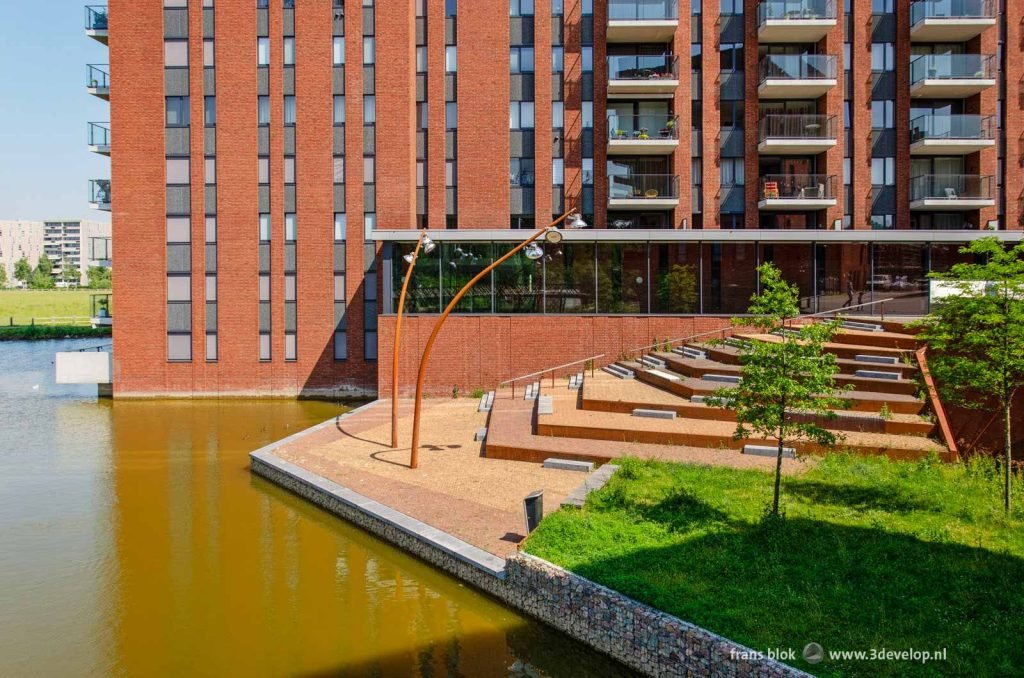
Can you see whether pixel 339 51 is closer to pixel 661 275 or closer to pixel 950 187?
pixel 661 275

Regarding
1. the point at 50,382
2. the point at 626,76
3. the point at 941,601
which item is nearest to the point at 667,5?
the point at 626,76

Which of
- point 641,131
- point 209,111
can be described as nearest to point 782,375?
point 641,131

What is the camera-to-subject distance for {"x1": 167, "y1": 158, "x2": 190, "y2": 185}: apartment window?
32188 mm

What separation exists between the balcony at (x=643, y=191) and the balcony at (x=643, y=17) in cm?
587

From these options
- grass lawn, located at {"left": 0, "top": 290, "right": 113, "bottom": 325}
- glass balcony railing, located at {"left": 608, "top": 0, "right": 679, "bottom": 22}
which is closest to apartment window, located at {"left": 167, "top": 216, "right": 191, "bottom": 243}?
glass balcony railing, located at {"left": 608, "top": 0, "right": 679, "bottom": 22}

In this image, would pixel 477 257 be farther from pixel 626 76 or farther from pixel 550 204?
pixel 626 76

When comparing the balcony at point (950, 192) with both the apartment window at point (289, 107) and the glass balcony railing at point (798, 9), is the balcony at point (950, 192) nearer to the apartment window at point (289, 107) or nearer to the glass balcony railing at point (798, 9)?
the glass balcony railing at point (798, 9)

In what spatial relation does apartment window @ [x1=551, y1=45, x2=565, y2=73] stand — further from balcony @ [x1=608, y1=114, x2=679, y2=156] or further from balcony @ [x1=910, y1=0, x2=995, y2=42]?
balcony @ [x1=910, y1=0, x2=995, y2=42]

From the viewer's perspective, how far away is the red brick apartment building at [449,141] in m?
31.5

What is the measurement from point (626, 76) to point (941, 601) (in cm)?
2644

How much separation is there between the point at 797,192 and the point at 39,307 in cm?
9473

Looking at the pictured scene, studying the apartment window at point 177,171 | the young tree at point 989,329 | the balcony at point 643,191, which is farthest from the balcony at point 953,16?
the apartment window at point 177,171

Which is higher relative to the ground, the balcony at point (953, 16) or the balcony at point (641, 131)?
the balcony at point (953, 16)

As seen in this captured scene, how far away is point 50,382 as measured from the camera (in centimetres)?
3850
